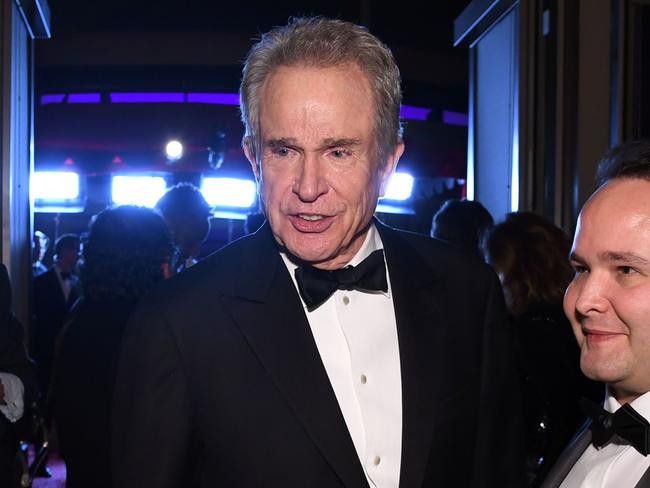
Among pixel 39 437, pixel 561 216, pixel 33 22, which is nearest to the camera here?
pixel 39 437

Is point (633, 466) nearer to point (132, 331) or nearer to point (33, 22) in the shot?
point (132, 331)

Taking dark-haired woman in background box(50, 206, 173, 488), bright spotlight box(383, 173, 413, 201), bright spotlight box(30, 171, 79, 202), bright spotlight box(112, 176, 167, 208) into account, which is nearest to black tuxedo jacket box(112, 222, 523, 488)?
dark-haired woman in background box(50, 206, 173, 488)

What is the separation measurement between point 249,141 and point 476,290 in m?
0.58

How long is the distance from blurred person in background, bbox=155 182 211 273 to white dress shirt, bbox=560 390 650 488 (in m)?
2.79

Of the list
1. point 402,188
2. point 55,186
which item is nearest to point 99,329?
point 55,186

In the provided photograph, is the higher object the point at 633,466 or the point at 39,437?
the point at 633,466

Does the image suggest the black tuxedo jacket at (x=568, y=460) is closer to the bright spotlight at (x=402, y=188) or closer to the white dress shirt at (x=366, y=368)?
the white dress shirt at (x=366, y=368)

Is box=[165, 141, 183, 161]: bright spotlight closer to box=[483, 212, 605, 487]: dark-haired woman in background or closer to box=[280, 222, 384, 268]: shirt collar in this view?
box=[483, 212, 605, 487]: dark-haired woman in background

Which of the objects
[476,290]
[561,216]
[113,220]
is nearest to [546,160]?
[561,216]

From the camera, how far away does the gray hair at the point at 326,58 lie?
157 centimetres

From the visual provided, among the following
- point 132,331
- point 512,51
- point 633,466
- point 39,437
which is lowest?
point 39,437

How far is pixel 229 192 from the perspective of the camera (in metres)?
10.3

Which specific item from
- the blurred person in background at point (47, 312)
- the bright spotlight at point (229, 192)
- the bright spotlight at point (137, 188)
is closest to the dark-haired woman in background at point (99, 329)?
the blurred person in background at point (47, 312)

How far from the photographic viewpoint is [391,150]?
5.59 ft
